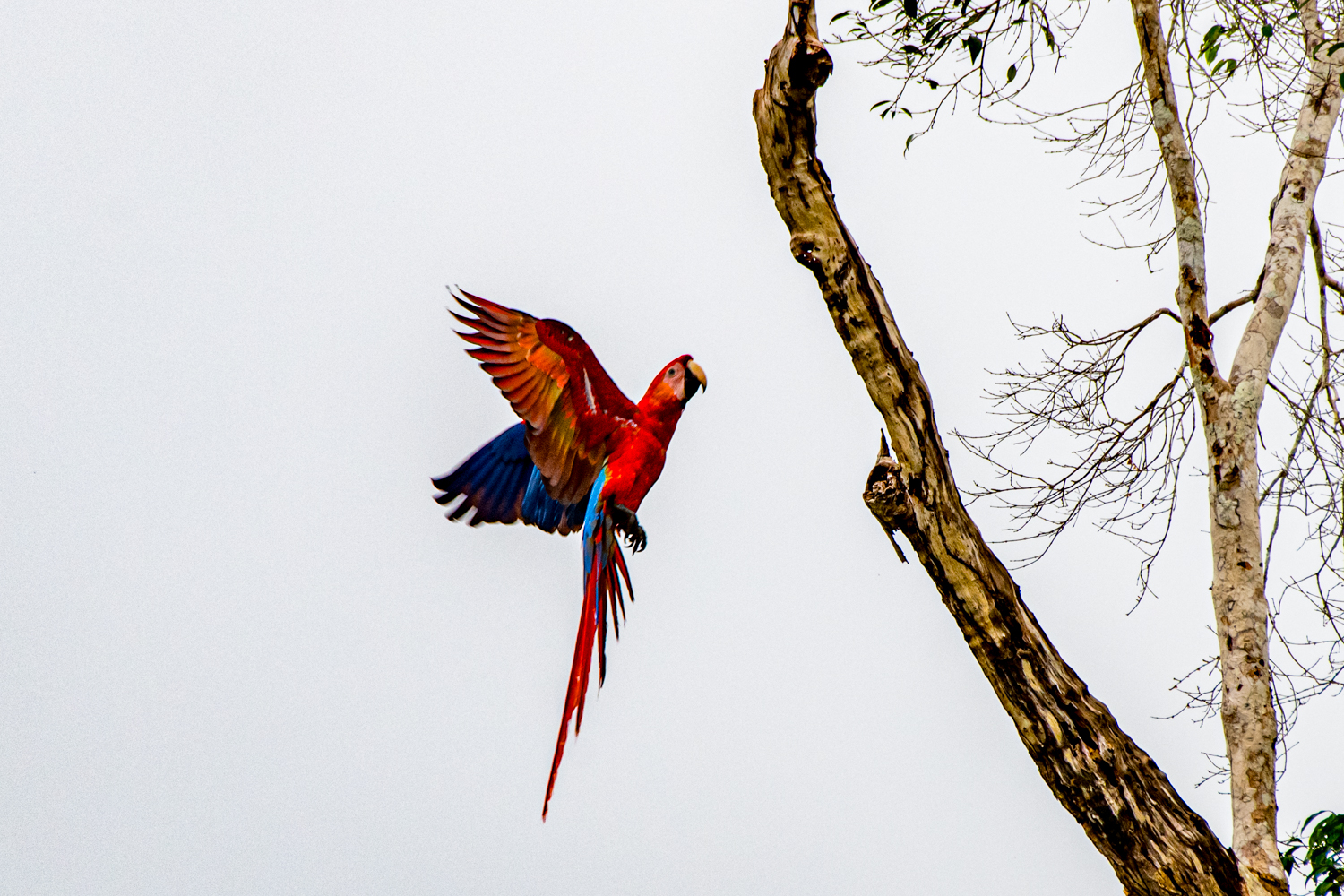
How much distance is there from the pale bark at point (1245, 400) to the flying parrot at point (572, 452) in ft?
3.74

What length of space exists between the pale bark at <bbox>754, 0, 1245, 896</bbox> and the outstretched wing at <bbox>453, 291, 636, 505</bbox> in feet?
1.59

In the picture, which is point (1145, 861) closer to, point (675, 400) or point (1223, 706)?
point (1223, 706)

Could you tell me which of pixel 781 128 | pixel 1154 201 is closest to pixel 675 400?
pixel 781 128

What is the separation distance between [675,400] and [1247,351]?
1301 mm

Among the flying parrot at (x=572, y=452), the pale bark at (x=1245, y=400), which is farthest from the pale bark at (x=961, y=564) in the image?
the flying parrot at (x=572, y=452)

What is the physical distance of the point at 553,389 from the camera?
7.42ft

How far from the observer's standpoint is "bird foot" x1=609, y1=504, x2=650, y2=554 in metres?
2.37

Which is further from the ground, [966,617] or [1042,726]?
[966,617]

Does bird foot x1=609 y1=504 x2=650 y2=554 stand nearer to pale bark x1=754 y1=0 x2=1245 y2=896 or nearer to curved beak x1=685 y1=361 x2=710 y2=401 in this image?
curved beak x1=685 y1=361 x2=710 y2=401

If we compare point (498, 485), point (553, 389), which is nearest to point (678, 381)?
point (553, 389)

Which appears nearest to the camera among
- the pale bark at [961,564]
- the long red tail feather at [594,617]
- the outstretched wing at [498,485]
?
the pale bark at [961,564]

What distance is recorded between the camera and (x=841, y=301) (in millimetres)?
2219

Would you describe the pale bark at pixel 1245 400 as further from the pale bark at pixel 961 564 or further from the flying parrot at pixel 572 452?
the flying parrot at pixel 572 452

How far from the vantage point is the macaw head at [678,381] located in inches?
92.0
